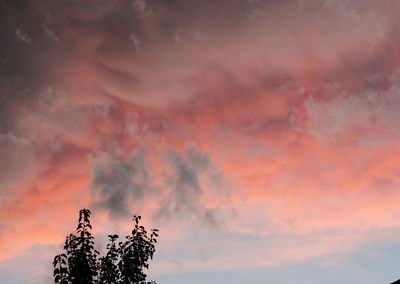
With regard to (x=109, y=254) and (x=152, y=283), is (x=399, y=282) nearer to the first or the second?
(x=152, y=283)

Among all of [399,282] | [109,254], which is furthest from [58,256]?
[399,282]

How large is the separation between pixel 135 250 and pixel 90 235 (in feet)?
5.77

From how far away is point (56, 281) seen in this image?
576 inches

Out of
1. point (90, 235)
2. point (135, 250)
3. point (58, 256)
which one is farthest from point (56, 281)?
point (135, 250)

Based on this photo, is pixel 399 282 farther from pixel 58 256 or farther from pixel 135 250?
pixel 58 256

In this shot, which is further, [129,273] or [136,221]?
[136,221]

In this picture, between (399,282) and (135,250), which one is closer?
(135,250)

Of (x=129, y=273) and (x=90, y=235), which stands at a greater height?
(x=90, y=235)

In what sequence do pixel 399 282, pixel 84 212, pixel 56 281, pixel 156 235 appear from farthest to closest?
1. pixel 399 282
2. pixel 156 235
3. pixel 84 212
4. pixel 56 281

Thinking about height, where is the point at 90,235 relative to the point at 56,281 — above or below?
above

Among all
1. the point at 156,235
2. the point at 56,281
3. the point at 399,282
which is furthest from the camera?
the point at 399,282

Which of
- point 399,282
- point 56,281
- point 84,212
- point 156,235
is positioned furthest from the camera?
point 399,282

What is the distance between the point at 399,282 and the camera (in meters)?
22.8

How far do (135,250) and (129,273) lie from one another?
87cm
